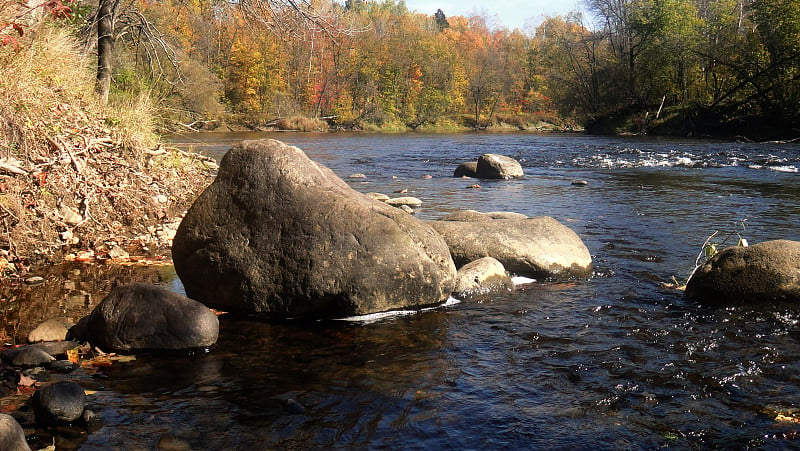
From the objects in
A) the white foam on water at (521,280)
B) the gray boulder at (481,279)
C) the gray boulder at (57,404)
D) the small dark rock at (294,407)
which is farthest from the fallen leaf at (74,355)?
the white foam on water at (521,280)

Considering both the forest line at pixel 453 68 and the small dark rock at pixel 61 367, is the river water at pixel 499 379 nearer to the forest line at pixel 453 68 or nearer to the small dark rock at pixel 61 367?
the small dark rock at pixel 61 367

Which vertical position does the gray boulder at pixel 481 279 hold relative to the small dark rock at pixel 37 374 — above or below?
above

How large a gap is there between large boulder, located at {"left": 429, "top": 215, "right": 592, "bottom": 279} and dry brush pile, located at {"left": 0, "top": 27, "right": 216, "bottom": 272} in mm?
4131

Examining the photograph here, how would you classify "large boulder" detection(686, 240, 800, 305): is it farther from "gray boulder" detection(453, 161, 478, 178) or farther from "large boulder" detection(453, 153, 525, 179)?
"gray boulder" detection(453, 161, 478, 178)

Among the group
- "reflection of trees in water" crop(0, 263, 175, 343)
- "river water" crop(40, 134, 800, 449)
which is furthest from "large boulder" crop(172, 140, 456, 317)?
"reflection of trees in water" crop(0, 263, 175, 343)

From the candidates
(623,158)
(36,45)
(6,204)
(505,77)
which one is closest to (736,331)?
(6,204)

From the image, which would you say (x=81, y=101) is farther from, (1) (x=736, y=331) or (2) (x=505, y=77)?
(2) (x=505, y=77)

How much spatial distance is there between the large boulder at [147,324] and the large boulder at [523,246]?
11.9 ft

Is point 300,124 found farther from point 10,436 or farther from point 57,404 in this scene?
point 10,436

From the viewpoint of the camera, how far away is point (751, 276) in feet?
22.3

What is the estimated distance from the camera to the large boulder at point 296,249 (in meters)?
6.14

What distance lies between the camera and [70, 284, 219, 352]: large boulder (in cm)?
526

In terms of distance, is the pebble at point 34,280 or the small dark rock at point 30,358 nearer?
the small dark rock at point 30,358

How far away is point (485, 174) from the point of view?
20500 mm
